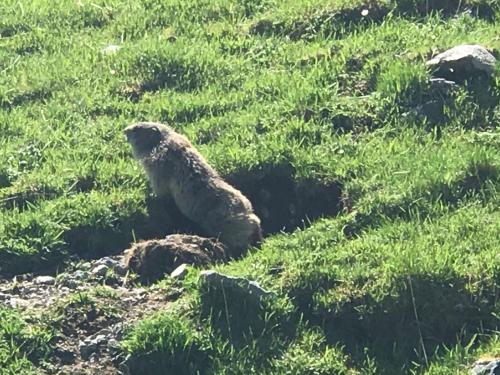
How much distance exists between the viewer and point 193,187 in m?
8.66

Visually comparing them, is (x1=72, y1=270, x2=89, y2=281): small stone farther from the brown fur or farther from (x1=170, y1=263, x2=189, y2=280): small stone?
(x1=170, y1=263, x2=189, y2=280): small stone

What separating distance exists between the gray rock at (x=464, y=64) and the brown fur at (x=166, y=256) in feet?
9.00

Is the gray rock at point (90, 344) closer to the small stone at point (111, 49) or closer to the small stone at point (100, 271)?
the small stone at point (100, 271)

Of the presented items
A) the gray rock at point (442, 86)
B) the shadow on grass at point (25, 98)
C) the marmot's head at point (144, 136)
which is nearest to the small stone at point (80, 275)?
the marmot's head at point (144, 136)

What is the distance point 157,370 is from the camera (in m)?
7.10

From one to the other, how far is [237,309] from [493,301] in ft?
5.13

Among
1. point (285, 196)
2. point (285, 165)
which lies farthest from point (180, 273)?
point (285, 165)

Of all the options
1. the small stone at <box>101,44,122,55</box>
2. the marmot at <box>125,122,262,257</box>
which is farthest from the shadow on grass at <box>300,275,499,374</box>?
the small stone at <box>101,44,122,55</box>

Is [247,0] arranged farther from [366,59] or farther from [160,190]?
[160,190]

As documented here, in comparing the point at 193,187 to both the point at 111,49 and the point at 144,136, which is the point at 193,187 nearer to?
the point at 144,136

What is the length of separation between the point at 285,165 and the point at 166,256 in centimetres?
142

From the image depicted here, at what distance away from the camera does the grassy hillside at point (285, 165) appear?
Result: 716cm

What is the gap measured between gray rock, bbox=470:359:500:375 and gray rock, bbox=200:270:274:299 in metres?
1.41

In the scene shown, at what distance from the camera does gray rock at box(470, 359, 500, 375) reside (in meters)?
6.55
